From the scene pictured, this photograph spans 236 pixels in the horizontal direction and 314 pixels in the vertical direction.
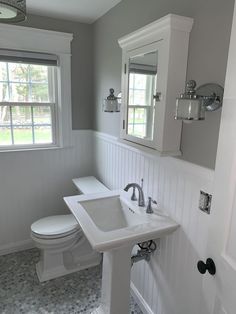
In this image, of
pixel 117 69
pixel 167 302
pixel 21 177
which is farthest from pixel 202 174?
pixel 21 177

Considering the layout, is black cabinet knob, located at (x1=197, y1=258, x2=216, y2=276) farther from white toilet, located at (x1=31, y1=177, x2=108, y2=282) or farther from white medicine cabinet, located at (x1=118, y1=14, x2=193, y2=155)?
white toilet, located at (x1=31, y1=177, x2=108, y2=282)

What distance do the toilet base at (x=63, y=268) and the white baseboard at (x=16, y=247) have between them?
1.23ft

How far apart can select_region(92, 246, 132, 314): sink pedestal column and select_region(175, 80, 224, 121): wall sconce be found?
85 centimetres

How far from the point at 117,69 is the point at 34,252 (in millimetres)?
2041

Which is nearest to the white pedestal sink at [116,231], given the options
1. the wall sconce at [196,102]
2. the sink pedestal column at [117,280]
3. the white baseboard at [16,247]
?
the sink pedestal column at [117,280]

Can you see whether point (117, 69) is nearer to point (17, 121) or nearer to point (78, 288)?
point (17, 121)

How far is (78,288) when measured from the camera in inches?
79.6

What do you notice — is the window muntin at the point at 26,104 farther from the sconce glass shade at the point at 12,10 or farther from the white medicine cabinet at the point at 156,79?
the sconce glass shade at the point at 12,10

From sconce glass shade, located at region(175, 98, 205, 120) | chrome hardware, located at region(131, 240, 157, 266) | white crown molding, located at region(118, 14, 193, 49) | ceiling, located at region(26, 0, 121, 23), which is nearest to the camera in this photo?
sconce glass shade, located at region(175, 98, 205, 120)

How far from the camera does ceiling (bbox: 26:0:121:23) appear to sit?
190 centimetres

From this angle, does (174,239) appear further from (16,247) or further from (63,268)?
(16,247)

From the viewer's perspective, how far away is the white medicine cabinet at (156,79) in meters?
1.22

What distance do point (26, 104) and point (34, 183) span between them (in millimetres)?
814

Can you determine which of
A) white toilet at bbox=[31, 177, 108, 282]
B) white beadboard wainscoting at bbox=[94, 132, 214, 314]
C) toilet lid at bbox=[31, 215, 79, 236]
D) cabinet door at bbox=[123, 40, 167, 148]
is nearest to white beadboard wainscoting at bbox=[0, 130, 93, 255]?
white toilet at bbox=[31, 177, 108, 282]
